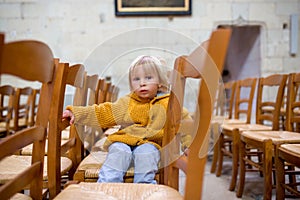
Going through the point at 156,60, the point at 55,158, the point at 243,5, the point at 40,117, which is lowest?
the point at 55,158

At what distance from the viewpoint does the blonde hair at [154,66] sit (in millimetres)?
1595

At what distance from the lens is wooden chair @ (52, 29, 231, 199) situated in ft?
2.66

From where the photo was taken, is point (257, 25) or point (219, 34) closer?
point (219, 34)

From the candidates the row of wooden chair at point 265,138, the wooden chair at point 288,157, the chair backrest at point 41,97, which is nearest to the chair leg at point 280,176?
the wooden chair at point 288,157

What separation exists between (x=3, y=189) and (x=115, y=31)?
15.3 feet

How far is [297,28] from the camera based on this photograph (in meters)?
5.36

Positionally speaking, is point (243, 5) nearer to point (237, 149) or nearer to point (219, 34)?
point (237, 149)

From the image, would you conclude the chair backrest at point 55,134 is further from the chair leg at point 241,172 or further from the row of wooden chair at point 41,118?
Answer: the chair leg at point 241,172

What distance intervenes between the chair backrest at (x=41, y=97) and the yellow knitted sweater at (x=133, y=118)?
43cm

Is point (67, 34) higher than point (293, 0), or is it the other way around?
point (293, 0)

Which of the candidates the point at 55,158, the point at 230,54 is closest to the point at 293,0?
the point at 230,54

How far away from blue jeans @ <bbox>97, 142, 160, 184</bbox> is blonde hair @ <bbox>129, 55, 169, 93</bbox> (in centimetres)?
30

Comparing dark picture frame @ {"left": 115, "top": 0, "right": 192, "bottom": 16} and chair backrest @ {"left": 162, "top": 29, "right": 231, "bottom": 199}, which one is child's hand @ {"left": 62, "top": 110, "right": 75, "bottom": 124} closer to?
chair backrest @ {"left": 162, "top": 29, "right": 231, "bottom": 199}

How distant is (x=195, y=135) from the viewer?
90cm
